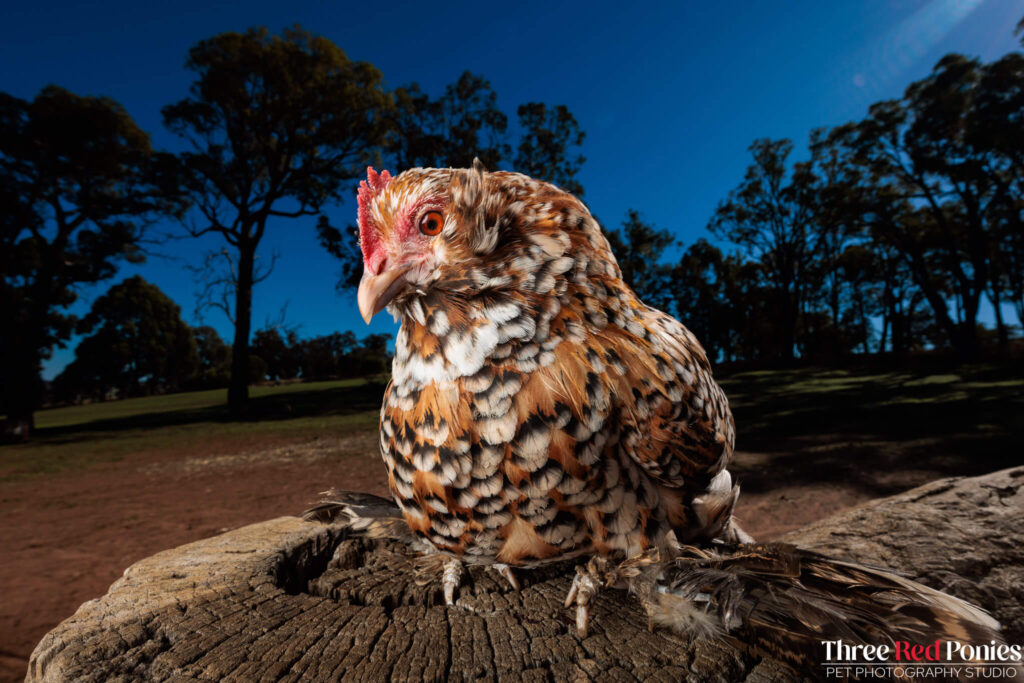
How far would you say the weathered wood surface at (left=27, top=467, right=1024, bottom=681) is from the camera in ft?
3.92

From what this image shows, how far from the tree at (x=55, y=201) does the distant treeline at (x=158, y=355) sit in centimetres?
1364

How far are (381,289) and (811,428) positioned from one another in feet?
37.4

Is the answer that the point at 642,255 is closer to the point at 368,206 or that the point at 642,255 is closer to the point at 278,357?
the point at 368,206

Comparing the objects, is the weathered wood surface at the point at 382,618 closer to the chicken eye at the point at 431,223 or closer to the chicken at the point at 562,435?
the chicken at the point at 562,435

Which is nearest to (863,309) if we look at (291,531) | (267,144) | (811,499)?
(811,499)

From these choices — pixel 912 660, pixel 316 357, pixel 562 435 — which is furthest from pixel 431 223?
pixel 316 357

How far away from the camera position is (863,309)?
38.6 meters

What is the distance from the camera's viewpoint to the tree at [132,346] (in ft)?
103

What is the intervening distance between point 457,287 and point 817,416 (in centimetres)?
1290

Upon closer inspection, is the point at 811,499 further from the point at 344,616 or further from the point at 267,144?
the point at 267,144

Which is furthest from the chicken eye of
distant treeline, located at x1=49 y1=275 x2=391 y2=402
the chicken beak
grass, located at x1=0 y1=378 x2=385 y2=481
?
distant treeline, located at x1=49 y1=275 x2=391 y2=402

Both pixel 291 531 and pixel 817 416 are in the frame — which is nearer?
pixel 291 531

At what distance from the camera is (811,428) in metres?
10.0

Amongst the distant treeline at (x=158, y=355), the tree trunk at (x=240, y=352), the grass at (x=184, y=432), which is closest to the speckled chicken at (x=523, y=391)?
the grass at (x=184, y=432)
